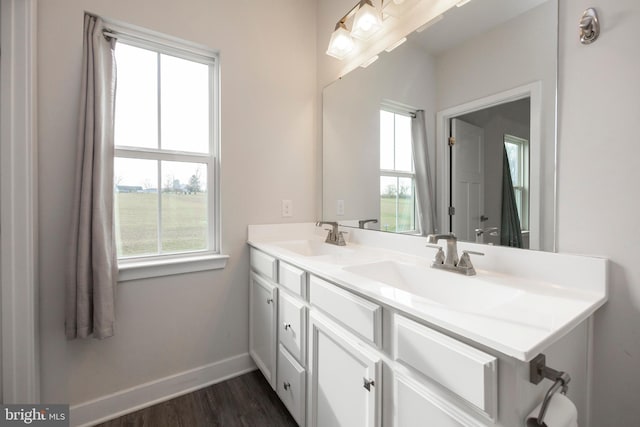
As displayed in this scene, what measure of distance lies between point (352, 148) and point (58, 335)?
6.21 ft

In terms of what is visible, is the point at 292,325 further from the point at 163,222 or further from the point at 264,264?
the point at 163,222

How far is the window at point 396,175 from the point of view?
1.44 metres

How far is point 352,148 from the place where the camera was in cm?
185

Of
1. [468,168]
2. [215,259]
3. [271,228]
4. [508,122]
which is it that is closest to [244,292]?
[215,259]

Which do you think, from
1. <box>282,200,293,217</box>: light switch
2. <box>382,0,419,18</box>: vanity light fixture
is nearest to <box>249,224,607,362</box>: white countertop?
<box>282,200,293,217</box>: light switch

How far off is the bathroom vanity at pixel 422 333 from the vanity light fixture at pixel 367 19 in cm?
115

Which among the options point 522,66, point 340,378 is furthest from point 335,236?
point 522,66

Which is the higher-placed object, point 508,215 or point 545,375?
point 508,215

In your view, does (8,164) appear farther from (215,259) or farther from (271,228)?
(271,228)

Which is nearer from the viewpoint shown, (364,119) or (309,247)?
(364,119)

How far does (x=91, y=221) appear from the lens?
4.50 ft

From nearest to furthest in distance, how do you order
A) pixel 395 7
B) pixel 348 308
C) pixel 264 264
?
pixel 348 308 < pixel 395 7 < pixel 264 264

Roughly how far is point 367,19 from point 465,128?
844 millimetres

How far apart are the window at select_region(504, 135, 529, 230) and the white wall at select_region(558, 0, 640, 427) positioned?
4.0 inches
